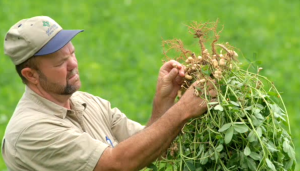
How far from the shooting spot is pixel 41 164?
4.05 meters

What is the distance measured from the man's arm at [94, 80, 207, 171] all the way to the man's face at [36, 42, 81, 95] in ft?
1.55

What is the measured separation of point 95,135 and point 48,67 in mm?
485

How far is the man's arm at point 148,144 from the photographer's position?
394cm

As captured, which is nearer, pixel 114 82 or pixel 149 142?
pixel 149 142

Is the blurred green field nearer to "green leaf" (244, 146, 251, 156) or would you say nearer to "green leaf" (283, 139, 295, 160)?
"green leaf" (283, 139, 295, 160)

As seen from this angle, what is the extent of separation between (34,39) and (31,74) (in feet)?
0.70

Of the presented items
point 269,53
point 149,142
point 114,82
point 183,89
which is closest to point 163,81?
point 183,89

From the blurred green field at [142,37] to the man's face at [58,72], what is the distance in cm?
505

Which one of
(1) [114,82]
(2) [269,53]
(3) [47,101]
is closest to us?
(3) [47,101]

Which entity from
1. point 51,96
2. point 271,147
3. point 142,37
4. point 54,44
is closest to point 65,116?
point 51,96

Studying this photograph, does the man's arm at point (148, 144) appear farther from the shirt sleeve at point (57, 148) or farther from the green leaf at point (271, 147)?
the green leaf at point (271, 147)

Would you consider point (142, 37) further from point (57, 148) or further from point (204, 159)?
Answer: point (204, 159)

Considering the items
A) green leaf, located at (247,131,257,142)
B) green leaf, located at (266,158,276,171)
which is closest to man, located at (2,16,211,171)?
green leaf, located at (247,131,257,142)

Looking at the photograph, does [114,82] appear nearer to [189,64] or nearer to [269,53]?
[269,53]
